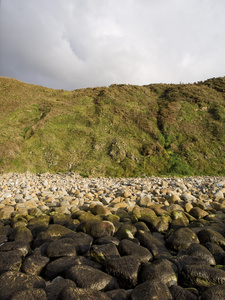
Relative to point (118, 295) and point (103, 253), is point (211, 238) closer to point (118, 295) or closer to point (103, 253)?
point (103, 253)

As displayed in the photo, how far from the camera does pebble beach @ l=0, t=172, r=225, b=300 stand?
9.87ft

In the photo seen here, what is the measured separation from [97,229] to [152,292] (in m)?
2.58

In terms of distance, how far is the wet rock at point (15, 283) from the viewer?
2.92 metres

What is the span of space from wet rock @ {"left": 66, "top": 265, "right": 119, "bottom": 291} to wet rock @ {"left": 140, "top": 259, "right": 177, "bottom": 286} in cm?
58

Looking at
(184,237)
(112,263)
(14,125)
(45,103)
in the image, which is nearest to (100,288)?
(112,263)

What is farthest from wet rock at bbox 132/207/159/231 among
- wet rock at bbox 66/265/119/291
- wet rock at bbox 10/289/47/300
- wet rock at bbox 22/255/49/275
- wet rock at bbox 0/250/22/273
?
wet rock at bbox 10/289/47/300

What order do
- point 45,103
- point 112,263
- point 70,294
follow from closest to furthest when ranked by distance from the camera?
point 70,294
point 112,263
point 45,103

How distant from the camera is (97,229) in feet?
17.0

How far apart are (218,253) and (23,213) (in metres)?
6.12

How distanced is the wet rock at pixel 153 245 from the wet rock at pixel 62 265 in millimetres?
1387

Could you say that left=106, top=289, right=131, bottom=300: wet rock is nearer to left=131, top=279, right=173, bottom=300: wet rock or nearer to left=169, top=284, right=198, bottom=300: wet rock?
left=131, top=279, right=173, bottom=300: wet rock

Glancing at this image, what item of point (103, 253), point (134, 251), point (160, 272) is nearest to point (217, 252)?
point (160, 272)

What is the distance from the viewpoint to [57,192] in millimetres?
9852

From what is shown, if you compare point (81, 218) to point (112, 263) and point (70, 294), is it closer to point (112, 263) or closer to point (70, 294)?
point (112, 263)
